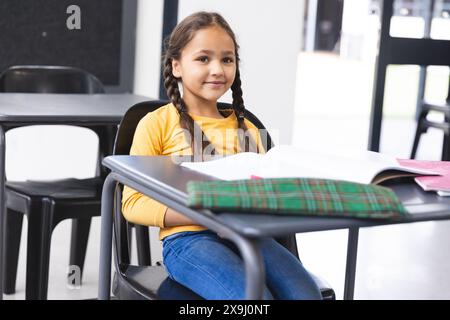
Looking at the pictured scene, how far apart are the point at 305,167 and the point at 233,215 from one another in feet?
0.92

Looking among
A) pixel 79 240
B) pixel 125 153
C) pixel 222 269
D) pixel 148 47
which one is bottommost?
pixel 79 240

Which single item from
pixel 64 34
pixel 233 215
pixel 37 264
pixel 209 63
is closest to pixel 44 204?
pixel 37 264

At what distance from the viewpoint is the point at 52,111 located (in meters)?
2.24

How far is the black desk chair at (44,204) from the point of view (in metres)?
2.29

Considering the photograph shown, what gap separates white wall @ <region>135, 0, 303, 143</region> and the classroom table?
8.10ft

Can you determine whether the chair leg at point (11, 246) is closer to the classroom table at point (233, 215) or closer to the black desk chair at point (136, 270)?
the black desk chair at point (136, 270)

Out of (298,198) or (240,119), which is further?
(240,119)

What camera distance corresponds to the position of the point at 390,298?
279cm

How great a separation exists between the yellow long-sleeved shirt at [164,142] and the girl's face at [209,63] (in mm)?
69

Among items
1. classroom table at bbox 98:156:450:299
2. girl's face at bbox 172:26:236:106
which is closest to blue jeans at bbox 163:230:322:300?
classroom table at bbox 98:156:450:299

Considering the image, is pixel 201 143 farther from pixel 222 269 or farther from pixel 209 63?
pixel 222 269

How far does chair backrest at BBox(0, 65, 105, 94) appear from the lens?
9.44 ft

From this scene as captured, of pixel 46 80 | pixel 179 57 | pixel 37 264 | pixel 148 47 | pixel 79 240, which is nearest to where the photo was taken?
pixel 179 57
